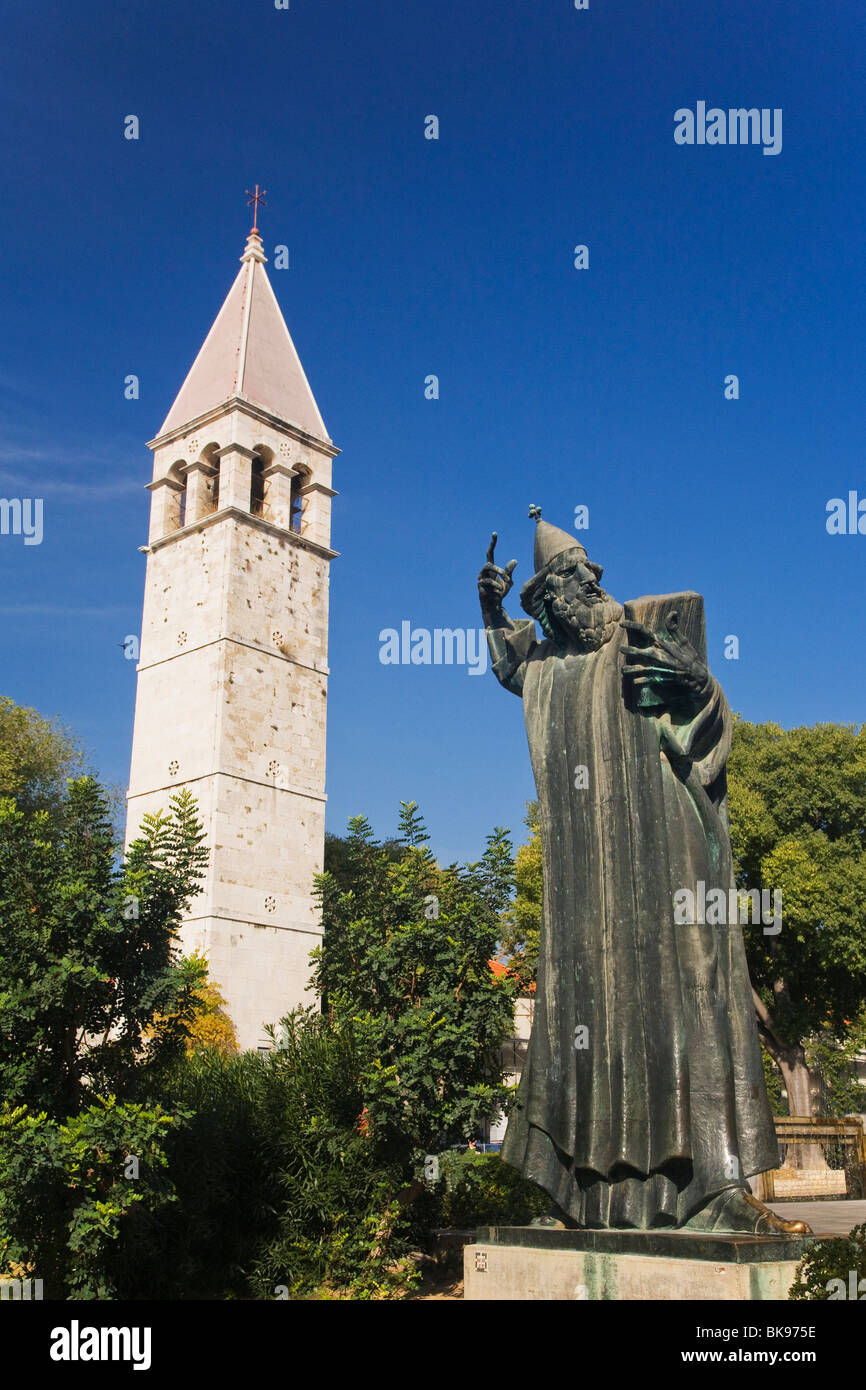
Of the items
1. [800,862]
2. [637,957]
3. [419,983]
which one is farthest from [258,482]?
[637,957]

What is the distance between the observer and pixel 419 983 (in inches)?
428

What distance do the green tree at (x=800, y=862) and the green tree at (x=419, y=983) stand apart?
63.7ft

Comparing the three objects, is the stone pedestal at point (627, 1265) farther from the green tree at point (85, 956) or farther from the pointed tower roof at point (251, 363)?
the pointed tower roof at point (251, 363)

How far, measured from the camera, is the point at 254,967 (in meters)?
34.4

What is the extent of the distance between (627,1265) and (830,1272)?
861 mm

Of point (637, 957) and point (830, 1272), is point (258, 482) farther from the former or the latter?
point (830, 1272)

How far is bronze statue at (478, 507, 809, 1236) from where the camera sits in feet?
17.4

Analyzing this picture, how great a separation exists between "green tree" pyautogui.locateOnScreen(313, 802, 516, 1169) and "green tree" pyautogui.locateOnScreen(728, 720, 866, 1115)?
19402 mm

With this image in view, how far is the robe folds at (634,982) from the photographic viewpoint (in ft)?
17.4

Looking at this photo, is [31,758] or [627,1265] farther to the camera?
[31,758]

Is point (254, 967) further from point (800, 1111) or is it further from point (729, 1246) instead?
point (729, 1246)
